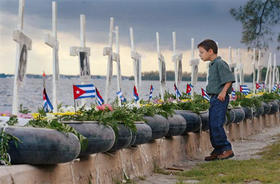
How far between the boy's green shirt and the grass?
1259mm

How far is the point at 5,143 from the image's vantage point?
521 cm

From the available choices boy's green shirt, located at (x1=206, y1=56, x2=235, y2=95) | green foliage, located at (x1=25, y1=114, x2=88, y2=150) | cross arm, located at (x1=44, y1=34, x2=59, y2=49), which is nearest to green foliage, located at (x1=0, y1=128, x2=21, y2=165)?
green foliage, located at (x1=25, y1=114, x2=88, y2=150)

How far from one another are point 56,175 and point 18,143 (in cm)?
55

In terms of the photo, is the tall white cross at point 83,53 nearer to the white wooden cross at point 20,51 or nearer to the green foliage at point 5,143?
the white wooden cross at point 20,51

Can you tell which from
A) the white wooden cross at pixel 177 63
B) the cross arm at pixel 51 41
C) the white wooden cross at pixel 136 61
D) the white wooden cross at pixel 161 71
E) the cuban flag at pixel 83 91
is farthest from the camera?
the white wooden cross at pixel 177 63

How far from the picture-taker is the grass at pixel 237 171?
717 cm

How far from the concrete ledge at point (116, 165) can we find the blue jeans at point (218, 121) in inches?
24.0

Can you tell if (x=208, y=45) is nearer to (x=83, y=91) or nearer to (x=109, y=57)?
(x=83, y=91)

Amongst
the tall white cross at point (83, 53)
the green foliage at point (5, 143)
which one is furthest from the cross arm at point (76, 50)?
the green foliage at point (5, 143)

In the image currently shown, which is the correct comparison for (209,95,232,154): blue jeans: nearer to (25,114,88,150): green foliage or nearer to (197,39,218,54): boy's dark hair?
(197,39,218,54): boy's dark hair

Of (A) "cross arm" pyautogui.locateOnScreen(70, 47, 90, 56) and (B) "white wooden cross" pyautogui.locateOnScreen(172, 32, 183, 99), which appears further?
(B) "white wooden cross" pyautogui.locateOnScreen(172, 32, 183, 99)

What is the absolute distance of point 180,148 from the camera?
9.85 metres

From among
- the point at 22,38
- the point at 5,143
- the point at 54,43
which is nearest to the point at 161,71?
the point at 54,43

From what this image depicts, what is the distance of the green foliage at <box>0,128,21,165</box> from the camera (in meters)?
5.16
